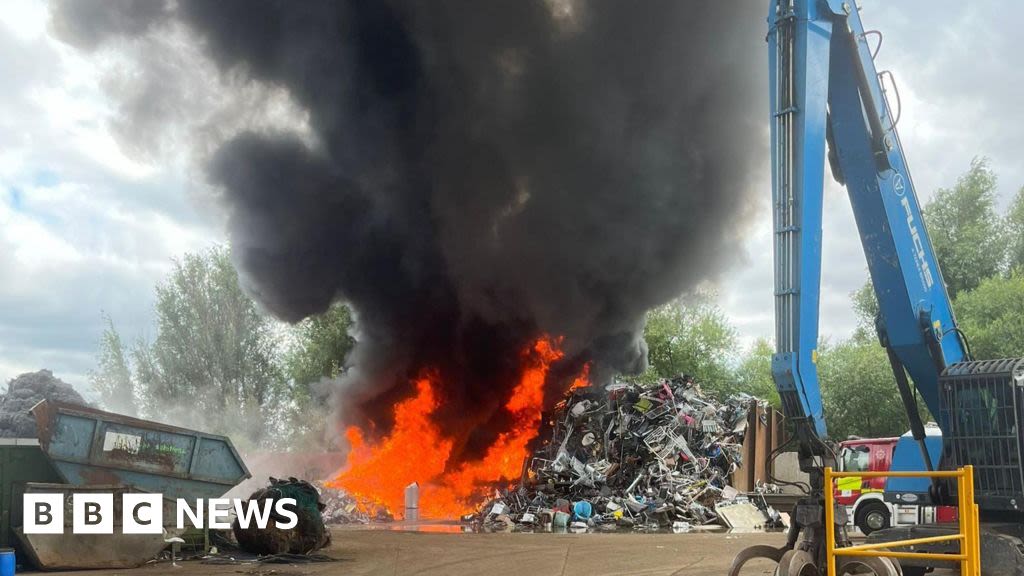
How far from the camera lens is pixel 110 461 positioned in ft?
43.8

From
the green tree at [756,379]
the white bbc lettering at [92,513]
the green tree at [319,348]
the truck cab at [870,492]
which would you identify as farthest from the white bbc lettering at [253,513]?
the green tree at [756,379]

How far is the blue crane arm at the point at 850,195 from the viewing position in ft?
30.7

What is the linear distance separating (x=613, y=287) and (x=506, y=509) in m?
7.91

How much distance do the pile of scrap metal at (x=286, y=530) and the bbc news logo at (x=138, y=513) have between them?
8cm

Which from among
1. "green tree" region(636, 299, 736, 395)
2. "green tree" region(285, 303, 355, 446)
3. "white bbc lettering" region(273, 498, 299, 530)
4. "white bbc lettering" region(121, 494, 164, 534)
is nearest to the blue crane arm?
"white bbc lettering" region(273, 498, 299, 530)

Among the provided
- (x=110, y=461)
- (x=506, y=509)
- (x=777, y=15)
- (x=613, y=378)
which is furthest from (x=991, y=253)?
(x=110, y=461)

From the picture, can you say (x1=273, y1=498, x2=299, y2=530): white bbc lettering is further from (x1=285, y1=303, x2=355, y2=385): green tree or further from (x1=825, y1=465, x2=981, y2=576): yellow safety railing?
(x1=285, y1=303, x2=355, y2=385): green tree

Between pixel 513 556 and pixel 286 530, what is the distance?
3.64 m

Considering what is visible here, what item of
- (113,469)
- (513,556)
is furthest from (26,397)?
(513,556)

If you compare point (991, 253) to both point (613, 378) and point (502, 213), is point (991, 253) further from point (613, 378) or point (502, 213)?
point (502, 213)

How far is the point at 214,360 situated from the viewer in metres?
44.5

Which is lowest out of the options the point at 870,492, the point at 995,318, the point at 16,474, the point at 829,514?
the point at 870,492

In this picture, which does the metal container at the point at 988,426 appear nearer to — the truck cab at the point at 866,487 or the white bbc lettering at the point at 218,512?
the truck cab at the point at 866,487

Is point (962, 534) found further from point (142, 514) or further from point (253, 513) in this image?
point (142, 514)
